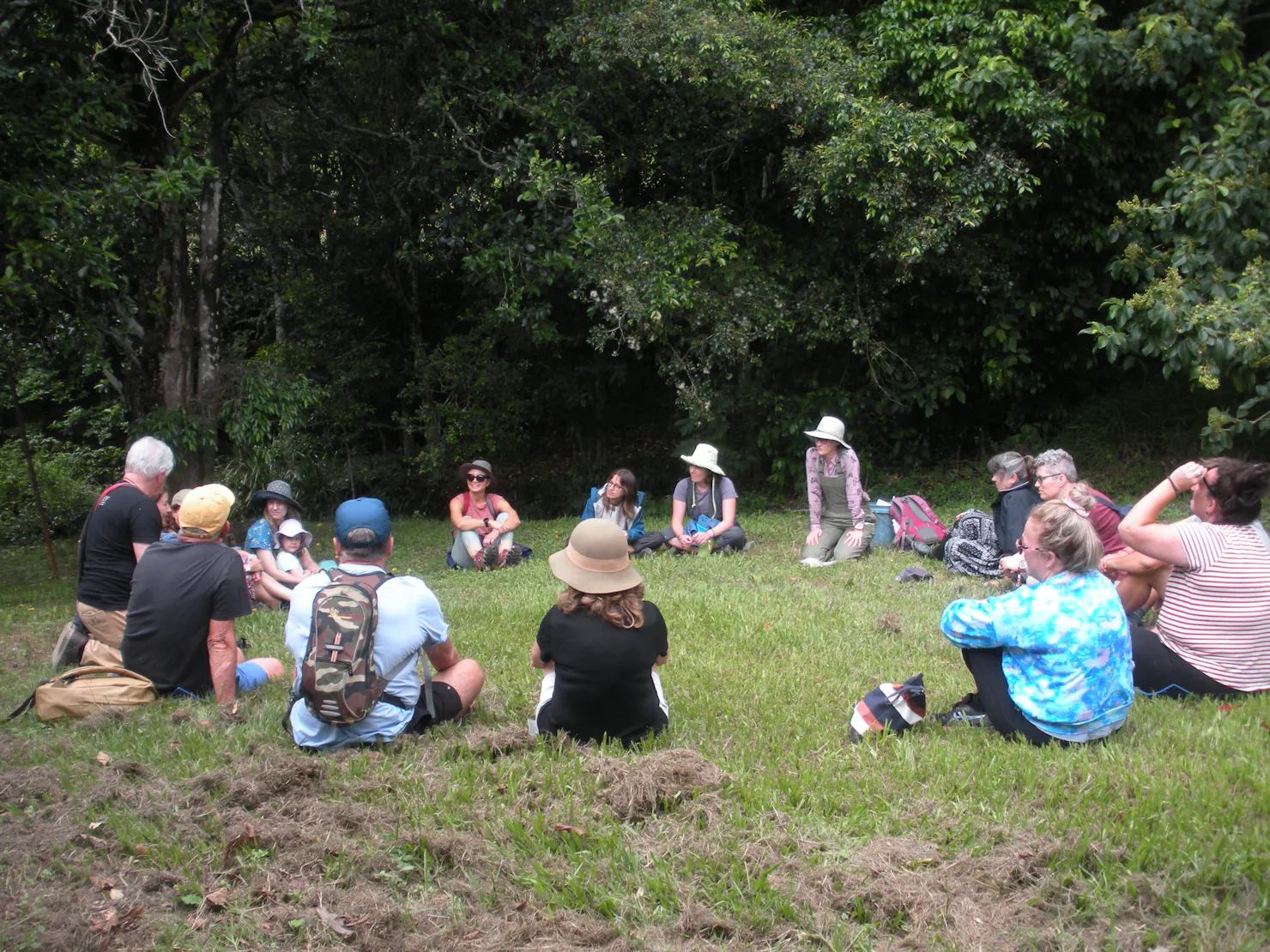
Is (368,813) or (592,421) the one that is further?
(592,421)

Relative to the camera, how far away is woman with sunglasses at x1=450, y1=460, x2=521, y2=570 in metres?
11.4

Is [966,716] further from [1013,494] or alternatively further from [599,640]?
[1013,494]

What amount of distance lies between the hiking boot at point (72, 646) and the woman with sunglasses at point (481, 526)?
4.76 meters

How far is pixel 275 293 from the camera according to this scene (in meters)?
20.0

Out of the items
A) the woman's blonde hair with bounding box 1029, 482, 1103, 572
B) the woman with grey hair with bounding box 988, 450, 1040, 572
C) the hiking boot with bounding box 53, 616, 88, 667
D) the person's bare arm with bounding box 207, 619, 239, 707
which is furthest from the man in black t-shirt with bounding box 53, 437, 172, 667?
the woman with grey hair with bounding box 988, 450, 1040, 572

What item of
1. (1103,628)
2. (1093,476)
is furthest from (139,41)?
(1093,476)

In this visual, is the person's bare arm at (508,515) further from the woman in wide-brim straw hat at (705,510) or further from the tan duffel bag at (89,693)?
the tan duffel bag at (89,693)

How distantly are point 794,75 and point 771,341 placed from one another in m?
4.70

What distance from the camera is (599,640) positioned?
15.5 ft

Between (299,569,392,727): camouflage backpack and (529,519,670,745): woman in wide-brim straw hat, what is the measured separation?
761mm

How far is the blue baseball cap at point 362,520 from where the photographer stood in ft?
15.8

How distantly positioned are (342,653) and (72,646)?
3.42 m

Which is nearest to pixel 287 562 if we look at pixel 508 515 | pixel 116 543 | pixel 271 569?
pixel 271 569

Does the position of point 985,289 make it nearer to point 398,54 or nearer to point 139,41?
point 398,54
